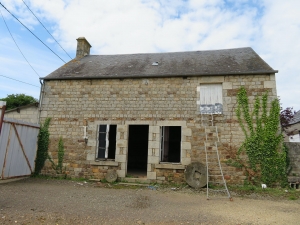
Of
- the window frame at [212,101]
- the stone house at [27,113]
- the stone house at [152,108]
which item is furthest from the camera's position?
the stone house at [27,113]

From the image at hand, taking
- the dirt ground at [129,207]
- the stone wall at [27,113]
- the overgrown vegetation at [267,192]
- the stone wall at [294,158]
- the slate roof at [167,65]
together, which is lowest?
the dirt ground at [129,207]

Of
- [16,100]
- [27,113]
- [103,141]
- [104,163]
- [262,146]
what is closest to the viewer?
[262,146]

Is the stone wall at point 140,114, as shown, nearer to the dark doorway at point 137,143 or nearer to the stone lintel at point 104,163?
the stone lintel at point 104,163

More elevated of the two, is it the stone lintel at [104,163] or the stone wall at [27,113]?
the stone wall at [27,113]

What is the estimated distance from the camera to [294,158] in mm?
7570

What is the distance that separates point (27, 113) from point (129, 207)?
655 centimetres

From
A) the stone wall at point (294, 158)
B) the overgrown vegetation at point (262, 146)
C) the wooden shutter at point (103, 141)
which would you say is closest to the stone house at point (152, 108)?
the wooden shutter at point (103, 141)

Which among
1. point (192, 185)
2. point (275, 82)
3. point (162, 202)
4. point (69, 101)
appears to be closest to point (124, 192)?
point (162, 202)

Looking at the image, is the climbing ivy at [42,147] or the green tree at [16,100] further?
the green tree at [16,100]

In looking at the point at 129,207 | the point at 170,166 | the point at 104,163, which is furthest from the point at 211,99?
the point at 129,207

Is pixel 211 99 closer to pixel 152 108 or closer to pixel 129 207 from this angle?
pixel 152 108

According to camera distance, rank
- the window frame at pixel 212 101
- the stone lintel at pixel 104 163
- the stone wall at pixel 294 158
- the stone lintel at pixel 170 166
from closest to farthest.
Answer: the stone wall at pixel 294 158, the stone lintel at pixel 170 166, the window frame at pixel 212 101, the stone lintel at pixel 104 163

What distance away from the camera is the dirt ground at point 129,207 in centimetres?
416

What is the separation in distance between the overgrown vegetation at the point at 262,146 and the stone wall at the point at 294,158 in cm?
44
